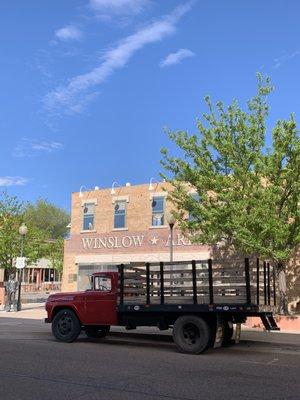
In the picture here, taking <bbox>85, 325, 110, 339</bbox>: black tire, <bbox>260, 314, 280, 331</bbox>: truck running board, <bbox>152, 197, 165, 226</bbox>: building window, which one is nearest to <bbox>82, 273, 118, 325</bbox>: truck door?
<bbox>85, 325, 110, 339</bbox>: black tire

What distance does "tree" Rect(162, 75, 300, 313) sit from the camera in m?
18.9

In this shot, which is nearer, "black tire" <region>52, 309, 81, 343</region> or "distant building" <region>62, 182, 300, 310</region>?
"black tire" <region>52, 309, 81, 343</region>

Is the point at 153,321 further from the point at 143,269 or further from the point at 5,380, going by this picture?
the point at 5,380

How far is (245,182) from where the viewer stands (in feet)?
65.7

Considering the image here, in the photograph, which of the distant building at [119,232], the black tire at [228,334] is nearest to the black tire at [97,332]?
the black tire at [228,334]

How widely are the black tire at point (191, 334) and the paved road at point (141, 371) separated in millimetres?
259

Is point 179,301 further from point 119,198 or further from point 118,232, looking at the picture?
point 119,198

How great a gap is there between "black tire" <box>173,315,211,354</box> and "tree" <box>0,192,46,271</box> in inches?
909

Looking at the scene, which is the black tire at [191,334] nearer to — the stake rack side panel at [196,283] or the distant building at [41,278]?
the stake rack side panel at [196,283]

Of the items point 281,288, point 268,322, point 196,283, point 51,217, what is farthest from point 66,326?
point 51,217

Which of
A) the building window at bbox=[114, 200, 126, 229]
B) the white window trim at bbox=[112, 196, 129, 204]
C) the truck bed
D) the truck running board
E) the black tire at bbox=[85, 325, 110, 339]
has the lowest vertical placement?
the black tire at bbox=[85, 325, 110, 339]

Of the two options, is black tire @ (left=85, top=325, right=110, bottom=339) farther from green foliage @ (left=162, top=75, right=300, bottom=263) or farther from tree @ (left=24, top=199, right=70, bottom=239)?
tree @ (left=24, top=199, right=70, bottom=239)

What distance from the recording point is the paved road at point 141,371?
7.77 m

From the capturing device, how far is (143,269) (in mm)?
13789
